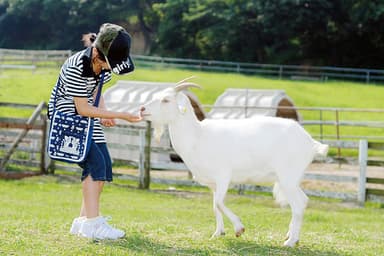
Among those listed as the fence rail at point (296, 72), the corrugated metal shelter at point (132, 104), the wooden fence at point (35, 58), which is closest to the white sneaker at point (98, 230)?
the corrugated metal shelter at point (132, 104)

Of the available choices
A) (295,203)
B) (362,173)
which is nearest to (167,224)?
(295,203)

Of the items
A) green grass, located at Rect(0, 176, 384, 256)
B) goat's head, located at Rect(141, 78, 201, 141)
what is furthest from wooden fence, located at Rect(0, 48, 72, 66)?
goat's head, located at Rect(141, 78, 201, 141)

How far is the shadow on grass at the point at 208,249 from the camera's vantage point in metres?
6.43

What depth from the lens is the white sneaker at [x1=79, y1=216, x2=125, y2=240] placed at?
674 centimetres

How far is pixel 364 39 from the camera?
53.0 meters

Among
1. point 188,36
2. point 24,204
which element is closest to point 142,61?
point 188,36

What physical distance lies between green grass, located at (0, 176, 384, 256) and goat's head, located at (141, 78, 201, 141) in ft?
3.54

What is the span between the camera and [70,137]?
263 inches

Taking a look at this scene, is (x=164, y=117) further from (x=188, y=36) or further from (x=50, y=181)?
(x=188, y=36)

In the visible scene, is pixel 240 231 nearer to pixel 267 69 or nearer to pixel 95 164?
pixel 95 164

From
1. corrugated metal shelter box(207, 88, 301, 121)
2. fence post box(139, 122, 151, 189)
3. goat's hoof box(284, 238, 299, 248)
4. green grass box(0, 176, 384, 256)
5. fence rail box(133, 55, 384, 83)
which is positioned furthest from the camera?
fence rail box(133, 55, 384, 83)

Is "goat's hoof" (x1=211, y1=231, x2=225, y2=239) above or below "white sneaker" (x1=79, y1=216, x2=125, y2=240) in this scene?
below

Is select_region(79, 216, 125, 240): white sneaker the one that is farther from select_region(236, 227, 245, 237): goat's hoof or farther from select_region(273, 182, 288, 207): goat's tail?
select_region(273, 182, 288, 207): goat's tail

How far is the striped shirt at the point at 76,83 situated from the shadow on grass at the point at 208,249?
3.10ft
